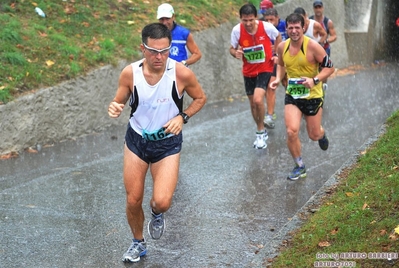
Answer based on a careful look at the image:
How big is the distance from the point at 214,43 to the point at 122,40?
3022 millimetres

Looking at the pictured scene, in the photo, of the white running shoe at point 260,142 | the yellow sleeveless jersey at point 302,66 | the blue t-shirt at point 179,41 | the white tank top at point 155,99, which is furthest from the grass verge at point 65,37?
the white tank top at point 155,99

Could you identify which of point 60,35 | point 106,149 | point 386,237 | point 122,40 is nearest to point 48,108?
point 106,149

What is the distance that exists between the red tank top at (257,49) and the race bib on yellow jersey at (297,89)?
1926mm

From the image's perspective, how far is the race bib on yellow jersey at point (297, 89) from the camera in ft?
28.6

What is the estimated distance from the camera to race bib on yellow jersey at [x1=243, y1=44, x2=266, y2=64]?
10.6 metres

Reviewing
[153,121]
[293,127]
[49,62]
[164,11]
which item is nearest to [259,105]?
[293,127]

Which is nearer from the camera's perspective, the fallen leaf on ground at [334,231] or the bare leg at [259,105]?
the fallen leaf on ground at [334,231]

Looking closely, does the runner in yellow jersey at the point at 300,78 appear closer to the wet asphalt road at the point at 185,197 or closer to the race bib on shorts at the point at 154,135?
the wet asphalt road at the point at 185,197

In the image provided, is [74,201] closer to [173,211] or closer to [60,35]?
[173,211]

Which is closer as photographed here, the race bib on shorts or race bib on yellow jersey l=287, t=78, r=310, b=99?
the race bib on shorts

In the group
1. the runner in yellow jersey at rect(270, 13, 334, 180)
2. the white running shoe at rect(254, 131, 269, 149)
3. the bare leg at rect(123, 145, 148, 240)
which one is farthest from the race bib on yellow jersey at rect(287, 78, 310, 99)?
the bare leg at rect(123, 145, 148, 240)

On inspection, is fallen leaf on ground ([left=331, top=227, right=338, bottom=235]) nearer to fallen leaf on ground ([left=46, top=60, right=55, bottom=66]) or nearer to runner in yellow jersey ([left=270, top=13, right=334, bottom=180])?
runner in yellow jersey ([left=270, top=13, right=334, bottom=180])

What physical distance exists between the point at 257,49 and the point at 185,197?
338 centimetres

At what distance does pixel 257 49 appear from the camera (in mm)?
10648
